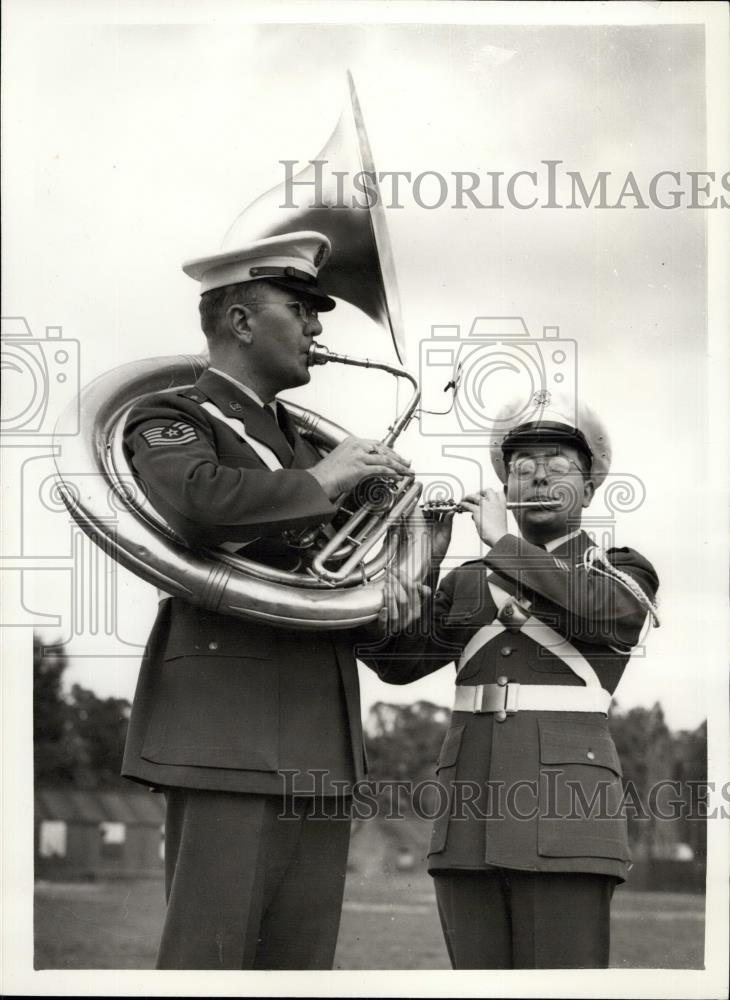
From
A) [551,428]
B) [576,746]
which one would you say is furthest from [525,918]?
[551,428]

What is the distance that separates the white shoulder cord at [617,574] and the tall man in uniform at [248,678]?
2.05 ft

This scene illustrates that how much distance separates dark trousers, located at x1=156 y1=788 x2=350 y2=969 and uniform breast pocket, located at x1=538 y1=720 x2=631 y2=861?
1.95ft

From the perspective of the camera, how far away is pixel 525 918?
3.75m

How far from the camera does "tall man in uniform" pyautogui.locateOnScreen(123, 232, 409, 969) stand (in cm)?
364

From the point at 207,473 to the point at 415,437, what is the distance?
0.90 meters

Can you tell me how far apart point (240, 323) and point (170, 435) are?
0.46 metres

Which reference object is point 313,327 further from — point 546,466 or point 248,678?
point 248,678

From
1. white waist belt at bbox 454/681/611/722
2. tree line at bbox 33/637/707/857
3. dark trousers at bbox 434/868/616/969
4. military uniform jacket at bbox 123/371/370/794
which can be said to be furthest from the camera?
tree line at bbox 33/637/707/857

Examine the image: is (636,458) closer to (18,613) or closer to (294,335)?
(294,335)

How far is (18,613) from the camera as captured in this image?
428 cm

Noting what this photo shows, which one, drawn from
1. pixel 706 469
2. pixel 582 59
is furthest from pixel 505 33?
pixel 706 469

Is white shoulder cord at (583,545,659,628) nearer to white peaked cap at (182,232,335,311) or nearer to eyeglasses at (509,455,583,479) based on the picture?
eyeglasses at (509,455,583,479)

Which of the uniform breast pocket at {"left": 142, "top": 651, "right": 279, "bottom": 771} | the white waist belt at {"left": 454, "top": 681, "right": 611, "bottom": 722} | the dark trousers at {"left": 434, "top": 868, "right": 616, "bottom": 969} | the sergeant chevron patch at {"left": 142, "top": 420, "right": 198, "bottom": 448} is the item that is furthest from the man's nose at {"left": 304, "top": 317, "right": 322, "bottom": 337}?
the dark trousers at {"left": 434, "top": 868, "right": 616, "bottom": 969}

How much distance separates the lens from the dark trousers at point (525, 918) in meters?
3.74
